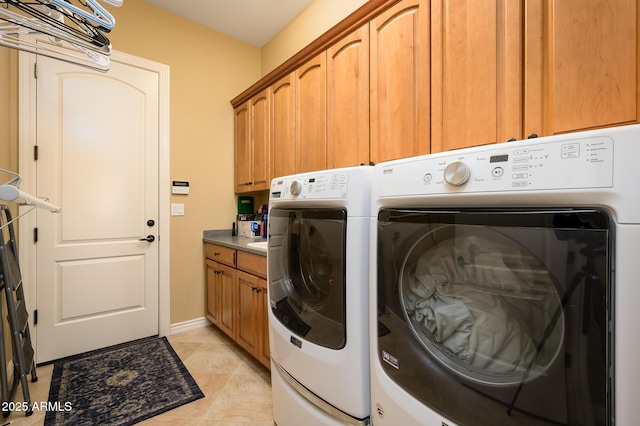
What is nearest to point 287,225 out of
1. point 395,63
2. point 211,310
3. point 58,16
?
point 395,63

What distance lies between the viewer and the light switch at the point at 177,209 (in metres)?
2.58

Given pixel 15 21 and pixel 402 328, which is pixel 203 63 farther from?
pixel 402 328

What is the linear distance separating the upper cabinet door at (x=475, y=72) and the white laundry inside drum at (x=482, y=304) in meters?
0.61

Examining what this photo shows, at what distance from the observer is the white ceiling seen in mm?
2438

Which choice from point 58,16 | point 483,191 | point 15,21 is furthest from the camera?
point 58,16

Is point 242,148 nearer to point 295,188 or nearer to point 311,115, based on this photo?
point 311,115

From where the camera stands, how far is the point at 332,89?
70.7 inches

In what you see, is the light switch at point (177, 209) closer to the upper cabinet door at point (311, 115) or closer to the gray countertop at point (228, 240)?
the gray countertop at point (228, 240)

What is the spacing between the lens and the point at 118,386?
177 cm

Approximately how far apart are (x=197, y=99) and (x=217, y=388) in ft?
8.11

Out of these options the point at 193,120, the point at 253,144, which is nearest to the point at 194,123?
the point at 193,120

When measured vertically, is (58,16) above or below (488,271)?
above

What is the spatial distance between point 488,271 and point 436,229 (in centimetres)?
16

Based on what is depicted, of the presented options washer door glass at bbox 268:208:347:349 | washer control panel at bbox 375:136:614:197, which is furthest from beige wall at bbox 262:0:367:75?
washer control panel at bbox 375:136:614:197
